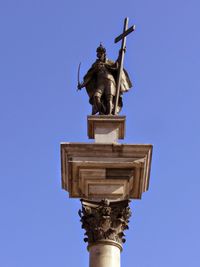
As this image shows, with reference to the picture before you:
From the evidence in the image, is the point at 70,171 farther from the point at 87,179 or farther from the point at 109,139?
the point at 109,139

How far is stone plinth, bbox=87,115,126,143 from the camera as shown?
1256cm

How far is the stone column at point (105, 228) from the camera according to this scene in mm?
10945

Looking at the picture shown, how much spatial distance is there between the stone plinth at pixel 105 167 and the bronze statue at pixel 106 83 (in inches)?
55.3

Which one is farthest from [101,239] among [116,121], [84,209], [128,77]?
[128,77]

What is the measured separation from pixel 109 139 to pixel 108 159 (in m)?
0.67

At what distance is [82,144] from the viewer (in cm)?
1187

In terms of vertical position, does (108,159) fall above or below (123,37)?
below

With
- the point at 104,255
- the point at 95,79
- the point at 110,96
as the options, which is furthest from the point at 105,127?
the point at 104,255

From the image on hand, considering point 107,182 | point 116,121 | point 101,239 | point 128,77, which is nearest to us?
point 101,239

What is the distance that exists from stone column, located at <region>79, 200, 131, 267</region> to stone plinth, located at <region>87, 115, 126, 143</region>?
1546mm

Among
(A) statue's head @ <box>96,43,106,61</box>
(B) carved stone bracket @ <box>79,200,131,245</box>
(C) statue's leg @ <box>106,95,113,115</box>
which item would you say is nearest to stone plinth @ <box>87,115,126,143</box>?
(C) statue's leg @ <box>106,95,113,115</box>

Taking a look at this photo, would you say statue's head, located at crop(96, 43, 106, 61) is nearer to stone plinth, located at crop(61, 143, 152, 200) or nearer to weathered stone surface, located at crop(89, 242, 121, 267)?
stone plinth, located at crop(61, 143, 152, 200)

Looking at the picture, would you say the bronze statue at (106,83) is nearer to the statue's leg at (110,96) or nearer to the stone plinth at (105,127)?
the statue's leg at (110,96)

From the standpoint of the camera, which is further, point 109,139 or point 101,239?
point 109,139
